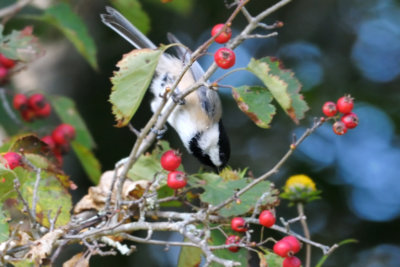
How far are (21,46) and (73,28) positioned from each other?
1.43ft

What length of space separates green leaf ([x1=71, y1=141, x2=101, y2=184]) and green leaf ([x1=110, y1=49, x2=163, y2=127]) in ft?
3.34

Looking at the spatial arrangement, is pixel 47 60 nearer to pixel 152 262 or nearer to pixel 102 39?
pixel 102 39

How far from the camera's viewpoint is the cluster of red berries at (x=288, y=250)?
5.62 feet

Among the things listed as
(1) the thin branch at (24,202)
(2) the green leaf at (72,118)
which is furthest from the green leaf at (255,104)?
(2) the green leaf at (72,118)

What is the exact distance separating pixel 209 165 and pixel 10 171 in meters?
1.41

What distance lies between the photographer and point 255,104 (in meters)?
1.75

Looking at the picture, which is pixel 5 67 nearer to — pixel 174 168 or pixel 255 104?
pixel 174 168

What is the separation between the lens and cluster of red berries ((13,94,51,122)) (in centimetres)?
306

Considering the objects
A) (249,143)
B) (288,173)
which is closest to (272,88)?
(288,173)

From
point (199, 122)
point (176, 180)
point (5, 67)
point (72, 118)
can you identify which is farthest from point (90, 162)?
point (176, 180)

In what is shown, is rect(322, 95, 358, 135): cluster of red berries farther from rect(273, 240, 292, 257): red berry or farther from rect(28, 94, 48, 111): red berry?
rect(28, 94, 48, 111): red berry

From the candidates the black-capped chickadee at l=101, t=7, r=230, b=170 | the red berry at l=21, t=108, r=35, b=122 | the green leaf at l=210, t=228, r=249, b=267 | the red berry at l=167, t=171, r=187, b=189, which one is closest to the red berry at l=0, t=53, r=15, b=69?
the red berry at l=21, t=108, r=35, b=122

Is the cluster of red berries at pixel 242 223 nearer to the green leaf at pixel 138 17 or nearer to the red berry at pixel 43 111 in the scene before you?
the green leaf at pixel 138 17

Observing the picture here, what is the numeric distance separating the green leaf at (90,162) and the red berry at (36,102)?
18.2 inches
